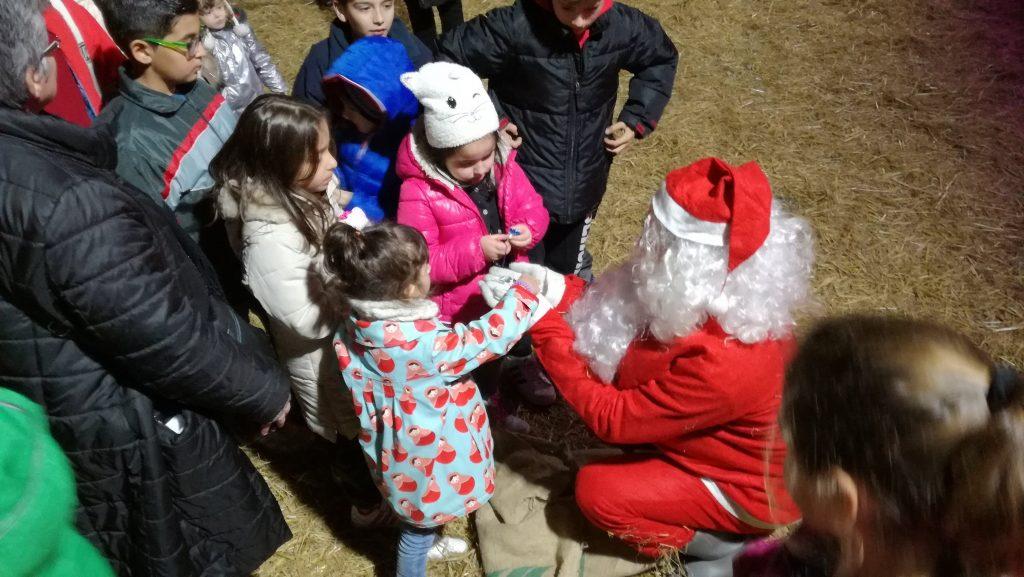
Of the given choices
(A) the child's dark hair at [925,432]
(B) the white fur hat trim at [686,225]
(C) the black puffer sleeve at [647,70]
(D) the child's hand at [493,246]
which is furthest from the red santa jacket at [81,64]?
(A) the child's dark hair at [925,432]

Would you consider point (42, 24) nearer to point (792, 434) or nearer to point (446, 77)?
point (446, 77)

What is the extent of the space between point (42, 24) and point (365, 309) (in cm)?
111

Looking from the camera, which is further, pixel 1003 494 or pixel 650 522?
pixel 650 522

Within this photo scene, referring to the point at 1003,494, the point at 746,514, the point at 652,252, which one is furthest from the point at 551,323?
the point at 1003,494

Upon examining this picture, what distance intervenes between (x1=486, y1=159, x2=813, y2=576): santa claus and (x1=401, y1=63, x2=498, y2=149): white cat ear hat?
53 cm

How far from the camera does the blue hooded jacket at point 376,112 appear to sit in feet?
9.06

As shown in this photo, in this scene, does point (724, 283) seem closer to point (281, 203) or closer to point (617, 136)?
point (281, 203)

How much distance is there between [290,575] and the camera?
3.03 metres

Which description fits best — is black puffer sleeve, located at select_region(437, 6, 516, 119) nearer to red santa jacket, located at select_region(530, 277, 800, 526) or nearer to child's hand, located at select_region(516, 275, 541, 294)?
child's hand, located at select_region(516, 275, 541, 294)

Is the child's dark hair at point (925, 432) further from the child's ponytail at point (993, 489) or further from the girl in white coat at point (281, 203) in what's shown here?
the girl in white coat at point (281, 203)

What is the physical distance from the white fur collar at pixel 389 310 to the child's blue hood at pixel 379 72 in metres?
1.04

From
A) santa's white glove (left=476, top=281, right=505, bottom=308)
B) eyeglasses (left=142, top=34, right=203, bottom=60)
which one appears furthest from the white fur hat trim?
eyeglasses (left=142, top=34, right=203, bottom=60)

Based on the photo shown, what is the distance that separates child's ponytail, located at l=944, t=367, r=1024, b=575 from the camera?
1042mm

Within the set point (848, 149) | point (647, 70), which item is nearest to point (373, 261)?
point (647, 70)
